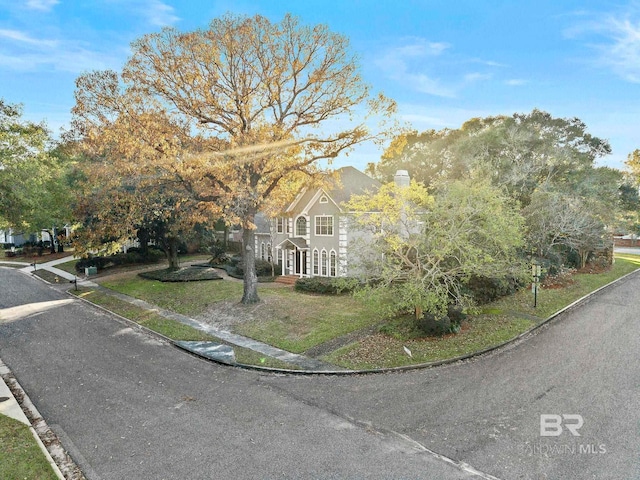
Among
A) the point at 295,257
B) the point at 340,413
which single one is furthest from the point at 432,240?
the point at 295,257

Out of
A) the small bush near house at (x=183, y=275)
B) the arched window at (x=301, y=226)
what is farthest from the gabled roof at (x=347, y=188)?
the small bush near house at (x=183, y=275)

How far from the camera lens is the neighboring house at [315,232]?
27.1m

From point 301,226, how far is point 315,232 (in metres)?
1.75

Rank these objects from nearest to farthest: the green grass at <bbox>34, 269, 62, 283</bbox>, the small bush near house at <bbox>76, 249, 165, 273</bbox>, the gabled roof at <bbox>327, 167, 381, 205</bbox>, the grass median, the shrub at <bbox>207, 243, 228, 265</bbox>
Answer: the grass median → the gabled roof at <bbox>327, 167, 381, 205</bbox> → the green grass at <bbox>34, 269, 62, 283</bbox> → the small bush near house at <bbox>76, 249, 165, 273</bbox> → the shrub at <bbox>207, 243, 228, 265</bbox>

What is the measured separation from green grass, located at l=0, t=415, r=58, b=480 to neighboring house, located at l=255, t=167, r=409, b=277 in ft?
62.2

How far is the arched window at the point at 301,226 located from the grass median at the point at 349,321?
511 cm

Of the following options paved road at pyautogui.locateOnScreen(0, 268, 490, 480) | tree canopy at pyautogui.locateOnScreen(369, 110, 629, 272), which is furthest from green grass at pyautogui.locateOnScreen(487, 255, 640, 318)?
paved road at pyautogui.locateOnScreen(0, 268, 490, 480)

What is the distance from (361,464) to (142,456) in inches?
183

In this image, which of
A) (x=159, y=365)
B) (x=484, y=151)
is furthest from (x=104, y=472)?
(x=484, y=151)

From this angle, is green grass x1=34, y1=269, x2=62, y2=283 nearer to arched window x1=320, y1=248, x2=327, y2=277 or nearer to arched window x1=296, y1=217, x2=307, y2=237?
arched window x1=296, y1=217, x2=307, y2=237

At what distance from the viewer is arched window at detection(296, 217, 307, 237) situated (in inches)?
1156

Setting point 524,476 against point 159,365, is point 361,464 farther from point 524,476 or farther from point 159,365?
point 159,365

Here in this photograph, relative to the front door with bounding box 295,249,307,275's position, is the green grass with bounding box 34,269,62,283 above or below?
below

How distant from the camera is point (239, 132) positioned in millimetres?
19547
